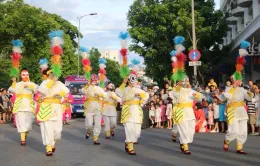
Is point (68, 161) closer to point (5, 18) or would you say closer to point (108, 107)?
point (108, 107)

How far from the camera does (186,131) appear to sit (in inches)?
398

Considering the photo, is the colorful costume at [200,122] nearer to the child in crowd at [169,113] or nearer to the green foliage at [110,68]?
the child in crowd at [169,113]

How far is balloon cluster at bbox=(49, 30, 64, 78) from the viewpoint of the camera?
9.81 metres

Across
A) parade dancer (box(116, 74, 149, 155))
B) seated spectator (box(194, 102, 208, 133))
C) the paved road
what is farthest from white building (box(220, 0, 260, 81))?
parade dancer (box(116, 74, 149, 155))

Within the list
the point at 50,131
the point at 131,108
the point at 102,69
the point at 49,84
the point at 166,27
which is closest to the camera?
the point at 50,131

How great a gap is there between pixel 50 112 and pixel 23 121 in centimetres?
215

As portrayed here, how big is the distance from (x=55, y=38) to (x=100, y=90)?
9.95 ft

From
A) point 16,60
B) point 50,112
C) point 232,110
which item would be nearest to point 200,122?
point 232,110

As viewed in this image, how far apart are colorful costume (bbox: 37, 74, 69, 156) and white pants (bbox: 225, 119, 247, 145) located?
394cm

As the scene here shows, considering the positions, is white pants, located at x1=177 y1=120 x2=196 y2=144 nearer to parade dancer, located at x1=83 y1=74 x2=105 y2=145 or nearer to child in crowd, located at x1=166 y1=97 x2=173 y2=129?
parade dancer, located at x1=83 y1=74 x2=105 y2=145

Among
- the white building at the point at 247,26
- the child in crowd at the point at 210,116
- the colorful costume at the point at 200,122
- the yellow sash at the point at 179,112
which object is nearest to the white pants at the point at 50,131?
the yellow sash at the point at 179,112

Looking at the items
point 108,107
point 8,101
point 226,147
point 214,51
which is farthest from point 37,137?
point 214,51

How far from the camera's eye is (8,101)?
2117 cm

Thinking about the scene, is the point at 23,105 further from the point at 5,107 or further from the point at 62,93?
the point at 5,107
